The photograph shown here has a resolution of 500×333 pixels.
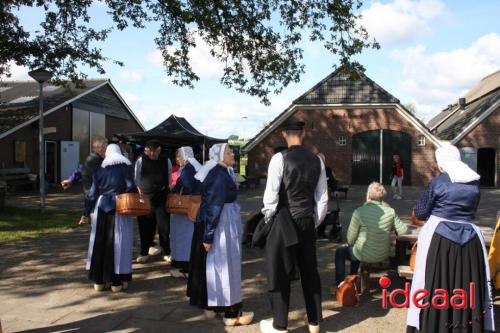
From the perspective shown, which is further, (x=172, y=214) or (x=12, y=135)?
(x=12, y=135)

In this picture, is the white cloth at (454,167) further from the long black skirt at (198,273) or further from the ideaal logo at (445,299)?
the long black skirt at (198,273)

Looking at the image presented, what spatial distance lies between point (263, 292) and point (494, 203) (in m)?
14.1

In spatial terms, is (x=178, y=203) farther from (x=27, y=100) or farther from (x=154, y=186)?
(x=27, y=100)

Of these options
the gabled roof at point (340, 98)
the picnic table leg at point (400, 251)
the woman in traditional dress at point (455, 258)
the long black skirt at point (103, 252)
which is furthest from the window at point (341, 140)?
the woman in traditional dress at point (455, 258)

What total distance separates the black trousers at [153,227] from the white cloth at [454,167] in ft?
14.6

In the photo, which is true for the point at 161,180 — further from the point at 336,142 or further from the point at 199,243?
the point at 336,142

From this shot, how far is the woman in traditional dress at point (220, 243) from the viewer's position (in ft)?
15.0

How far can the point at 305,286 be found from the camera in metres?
4.38

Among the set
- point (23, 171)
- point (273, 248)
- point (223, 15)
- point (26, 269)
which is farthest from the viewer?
point (23, 171)

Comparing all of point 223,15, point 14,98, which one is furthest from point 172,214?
point 14,98

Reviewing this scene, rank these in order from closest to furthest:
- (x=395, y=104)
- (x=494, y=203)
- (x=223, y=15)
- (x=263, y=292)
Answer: (x=263, y=292) < (x=223, y=15) < (x=494, y=203) < (x=395, y=104)

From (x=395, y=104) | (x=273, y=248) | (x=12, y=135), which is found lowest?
(x=273, y=248)

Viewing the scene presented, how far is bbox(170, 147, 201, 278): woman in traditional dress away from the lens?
6.31 meters

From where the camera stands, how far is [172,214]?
6.77 metres
